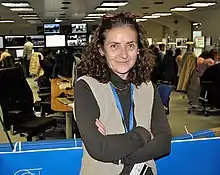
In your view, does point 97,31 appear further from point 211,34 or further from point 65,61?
point 211,34

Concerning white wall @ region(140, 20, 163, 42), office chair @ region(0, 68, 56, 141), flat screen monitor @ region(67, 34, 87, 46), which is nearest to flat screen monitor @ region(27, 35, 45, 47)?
flat screen monitor @ region(67, 34, 87, 46)

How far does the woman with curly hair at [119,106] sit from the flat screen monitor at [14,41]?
1535 centimetres

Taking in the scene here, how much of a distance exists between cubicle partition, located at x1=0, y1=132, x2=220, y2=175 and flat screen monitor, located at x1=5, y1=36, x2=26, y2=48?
1497 cm

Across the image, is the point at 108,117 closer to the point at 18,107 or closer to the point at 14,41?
the point at 18,107

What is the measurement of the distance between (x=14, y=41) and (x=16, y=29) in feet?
19.7

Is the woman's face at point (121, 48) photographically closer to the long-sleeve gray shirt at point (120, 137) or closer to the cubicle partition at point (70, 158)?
the long-sleeve gray shirt at point (120, 137)

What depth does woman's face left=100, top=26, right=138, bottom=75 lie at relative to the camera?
4.63ft

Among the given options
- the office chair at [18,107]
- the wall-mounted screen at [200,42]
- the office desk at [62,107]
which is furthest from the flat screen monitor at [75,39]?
the office chair at [18,107]

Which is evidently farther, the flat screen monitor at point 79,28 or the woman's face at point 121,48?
the flat screen monitor at point 79,28

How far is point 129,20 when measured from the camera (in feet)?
4.72

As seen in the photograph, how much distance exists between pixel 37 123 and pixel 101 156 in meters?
3.07

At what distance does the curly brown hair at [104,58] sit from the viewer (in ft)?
4.69

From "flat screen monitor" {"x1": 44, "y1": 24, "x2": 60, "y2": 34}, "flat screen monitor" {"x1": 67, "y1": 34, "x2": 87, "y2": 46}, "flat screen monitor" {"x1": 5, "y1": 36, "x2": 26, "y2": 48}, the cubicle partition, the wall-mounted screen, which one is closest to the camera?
the cubicle partition

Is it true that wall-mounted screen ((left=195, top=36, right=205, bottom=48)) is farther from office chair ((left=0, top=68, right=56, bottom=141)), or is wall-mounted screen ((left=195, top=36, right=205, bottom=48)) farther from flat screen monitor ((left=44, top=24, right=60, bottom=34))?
office chair ((left=0, top=68, right=56, bottom=141))
